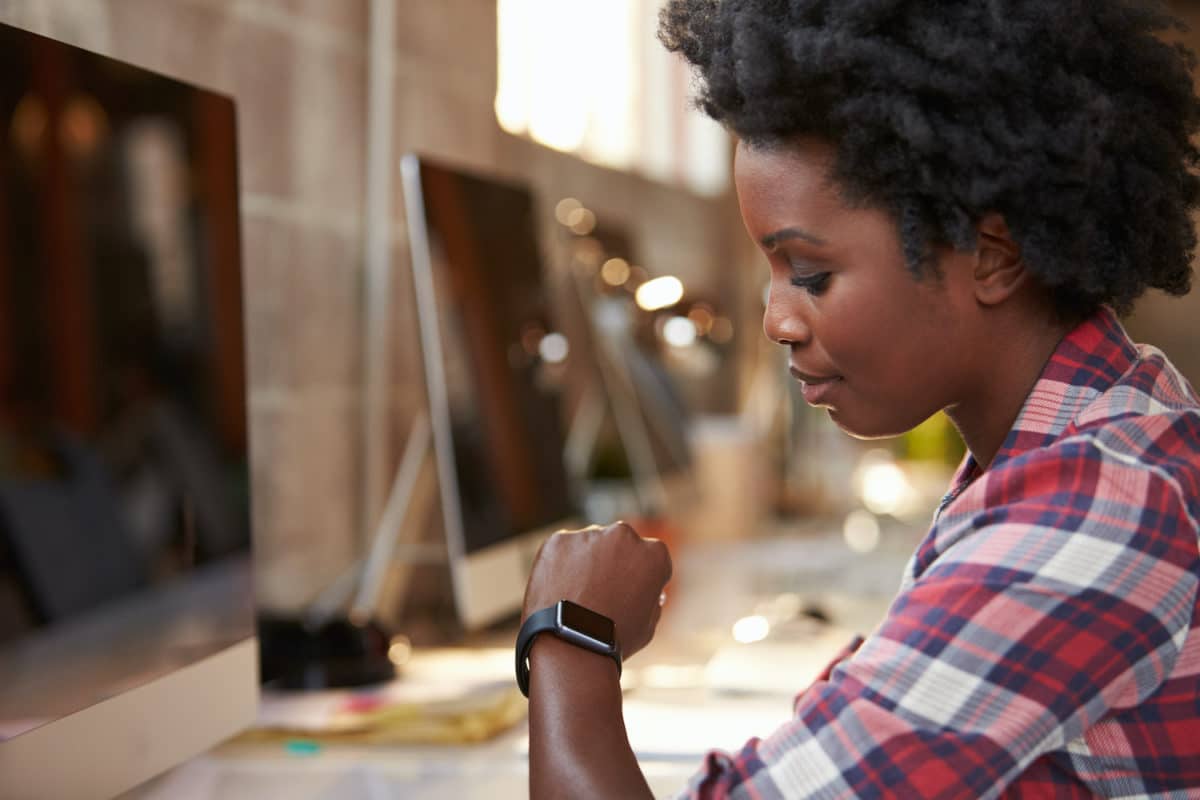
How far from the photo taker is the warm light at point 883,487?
12.3 feet

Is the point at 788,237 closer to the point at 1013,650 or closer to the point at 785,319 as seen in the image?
the point at 785,319

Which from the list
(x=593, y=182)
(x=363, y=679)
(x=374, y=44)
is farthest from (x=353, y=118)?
(x=593, y=182)

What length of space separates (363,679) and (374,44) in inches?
38.9

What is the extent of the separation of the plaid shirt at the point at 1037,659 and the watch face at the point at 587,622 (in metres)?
0.16

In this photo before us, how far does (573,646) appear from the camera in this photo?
83 cm

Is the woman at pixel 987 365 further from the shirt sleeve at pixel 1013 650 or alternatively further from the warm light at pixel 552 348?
the warm light at pixel 552 348

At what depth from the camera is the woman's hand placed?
87cm

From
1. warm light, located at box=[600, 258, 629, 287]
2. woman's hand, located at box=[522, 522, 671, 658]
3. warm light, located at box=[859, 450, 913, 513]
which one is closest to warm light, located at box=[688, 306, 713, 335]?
warm light, located at box=[600, 258, 629, 287]

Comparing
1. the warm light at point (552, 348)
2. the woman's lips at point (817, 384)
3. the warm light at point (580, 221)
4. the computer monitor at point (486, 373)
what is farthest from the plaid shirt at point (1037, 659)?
the warm light at point (580, 221)

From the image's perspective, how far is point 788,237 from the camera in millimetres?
765

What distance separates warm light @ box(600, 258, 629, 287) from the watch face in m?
1.80

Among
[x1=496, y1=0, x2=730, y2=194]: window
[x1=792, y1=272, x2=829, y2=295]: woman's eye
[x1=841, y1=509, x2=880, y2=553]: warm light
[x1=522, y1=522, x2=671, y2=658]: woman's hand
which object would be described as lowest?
[x1=841, y1=509, x2=880, y2=553]: warm light

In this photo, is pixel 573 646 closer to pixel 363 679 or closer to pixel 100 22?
pixel 363 679

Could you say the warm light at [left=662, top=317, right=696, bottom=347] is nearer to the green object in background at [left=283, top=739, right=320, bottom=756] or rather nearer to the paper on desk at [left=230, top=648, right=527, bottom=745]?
the paper on desk at [left=230, top=648, right=527, bottom=745]
